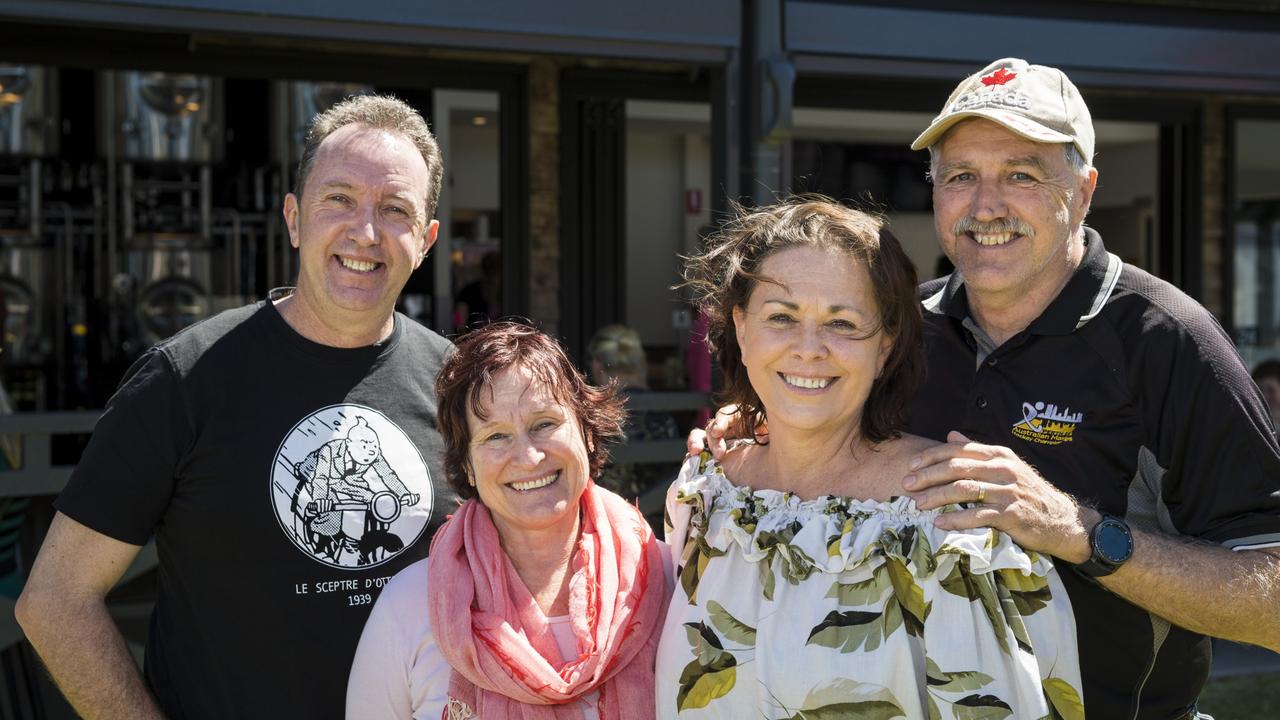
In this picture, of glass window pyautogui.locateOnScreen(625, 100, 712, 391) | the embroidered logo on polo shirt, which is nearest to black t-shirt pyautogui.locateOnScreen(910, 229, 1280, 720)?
the embroidered logo on polo shirt

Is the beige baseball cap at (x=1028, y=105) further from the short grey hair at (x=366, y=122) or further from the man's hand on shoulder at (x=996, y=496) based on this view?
the short grey hair at (x=366, y=122)

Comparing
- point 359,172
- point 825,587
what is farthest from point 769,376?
point 359,172

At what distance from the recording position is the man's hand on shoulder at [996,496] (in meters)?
1.72

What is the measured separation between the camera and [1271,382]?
6.41m

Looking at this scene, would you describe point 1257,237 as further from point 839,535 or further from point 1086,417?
point 839,535

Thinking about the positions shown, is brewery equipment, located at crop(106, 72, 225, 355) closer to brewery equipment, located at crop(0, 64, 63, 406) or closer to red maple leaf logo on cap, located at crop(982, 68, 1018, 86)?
brewery equipment, located at crop(0, 64, 63, 406)

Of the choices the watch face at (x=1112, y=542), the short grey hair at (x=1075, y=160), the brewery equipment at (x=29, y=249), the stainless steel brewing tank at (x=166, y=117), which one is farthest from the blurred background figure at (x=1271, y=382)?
the brewery equipment at (x=29, y=249)

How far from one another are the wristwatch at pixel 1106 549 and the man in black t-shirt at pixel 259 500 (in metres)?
1.20

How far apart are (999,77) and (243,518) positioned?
63.3 inches

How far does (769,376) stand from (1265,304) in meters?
7.98

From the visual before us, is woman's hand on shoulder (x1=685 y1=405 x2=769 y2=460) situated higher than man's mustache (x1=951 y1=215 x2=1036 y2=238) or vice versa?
man's mustache (x1=951 y1=215 x2=1036 y2=238)

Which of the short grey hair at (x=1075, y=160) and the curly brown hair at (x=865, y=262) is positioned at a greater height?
the short grey hair at (x=1075, y=160)

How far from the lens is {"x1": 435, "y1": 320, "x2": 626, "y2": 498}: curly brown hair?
7.00ft

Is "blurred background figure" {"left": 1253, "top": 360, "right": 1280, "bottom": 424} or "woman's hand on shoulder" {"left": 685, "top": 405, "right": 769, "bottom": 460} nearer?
"woman's hand on shoulder" {"left": 685, "top": 405, "right": 769, "bottom": 460}
